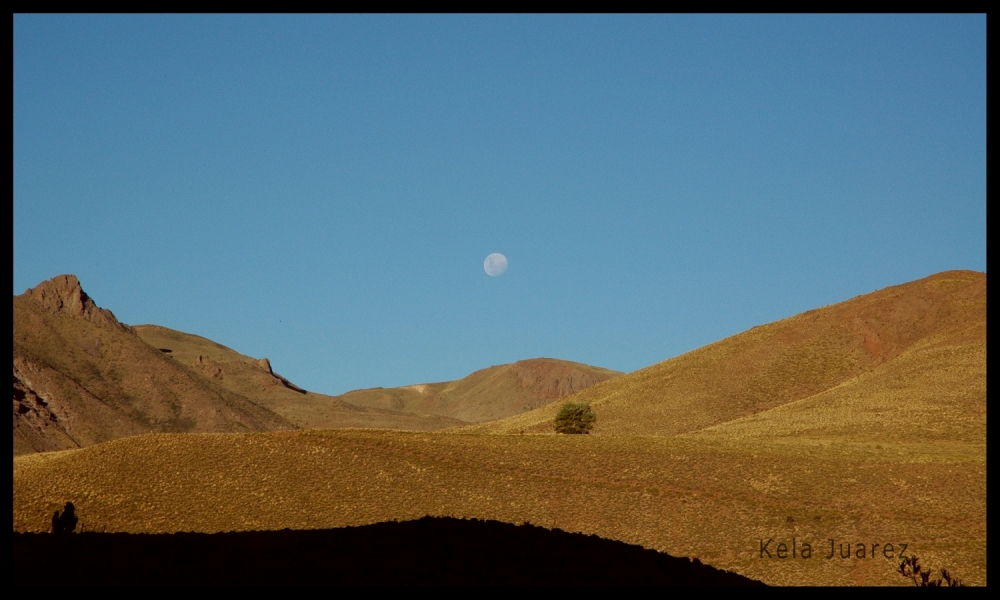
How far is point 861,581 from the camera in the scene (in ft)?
119

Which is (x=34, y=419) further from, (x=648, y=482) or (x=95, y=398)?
(x=648, y=482)

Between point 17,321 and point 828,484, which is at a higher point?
point 17,321

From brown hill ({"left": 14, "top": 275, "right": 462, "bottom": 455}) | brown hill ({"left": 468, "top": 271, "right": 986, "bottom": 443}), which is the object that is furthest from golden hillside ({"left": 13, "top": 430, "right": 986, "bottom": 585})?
brown hill ({"left": 14, "top": 275, "right": 462, "bottom": 455})

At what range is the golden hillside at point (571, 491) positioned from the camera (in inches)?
1640

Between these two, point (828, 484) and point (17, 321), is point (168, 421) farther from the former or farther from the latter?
point (828, 484)

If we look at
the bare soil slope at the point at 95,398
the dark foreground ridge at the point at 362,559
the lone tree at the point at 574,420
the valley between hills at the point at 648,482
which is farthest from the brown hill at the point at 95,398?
the dark foreground ridge at the point at 362,559

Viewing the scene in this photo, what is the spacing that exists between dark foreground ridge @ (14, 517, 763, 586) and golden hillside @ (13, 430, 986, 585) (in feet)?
44.7

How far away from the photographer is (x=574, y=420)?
79.8m

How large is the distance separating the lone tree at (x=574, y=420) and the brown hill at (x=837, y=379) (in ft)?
34.9

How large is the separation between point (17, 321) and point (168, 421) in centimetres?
4381

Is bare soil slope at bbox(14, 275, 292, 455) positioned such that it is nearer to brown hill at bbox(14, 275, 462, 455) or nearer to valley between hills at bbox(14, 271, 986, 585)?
brown hill at bbox(14, 275, 462, 455)

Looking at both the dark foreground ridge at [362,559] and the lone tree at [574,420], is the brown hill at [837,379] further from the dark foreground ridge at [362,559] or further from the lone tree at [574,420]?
the dark foreground ridge at [362,559]

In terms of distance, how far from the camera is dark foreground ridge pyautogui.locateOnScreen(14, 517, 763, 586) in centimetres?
2241
